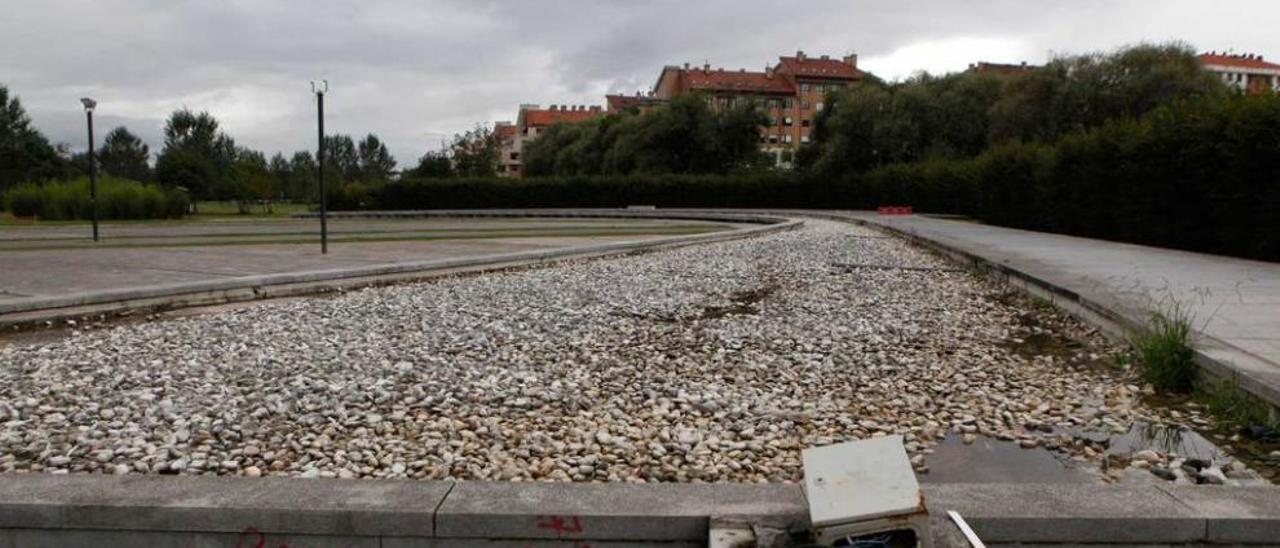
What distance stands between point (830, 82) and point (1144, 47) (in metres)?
Result: 65.7

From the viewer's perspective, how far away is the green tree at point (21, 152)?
66000mm

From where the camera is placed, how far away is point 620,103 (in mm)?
116750

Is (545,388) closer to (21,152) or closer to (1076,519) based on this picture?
(1076,519)

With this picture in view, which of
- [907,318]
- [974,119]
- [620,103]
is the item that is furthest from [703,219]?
[620,103]

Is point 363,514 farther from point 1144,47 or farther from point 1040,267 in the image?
point 1144,47

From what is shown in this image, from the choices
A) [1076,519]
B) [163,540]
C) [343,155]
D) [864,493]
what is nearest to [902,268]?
[1076,519]

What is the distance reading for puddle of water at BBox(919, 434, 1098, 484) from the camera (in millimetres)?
3547

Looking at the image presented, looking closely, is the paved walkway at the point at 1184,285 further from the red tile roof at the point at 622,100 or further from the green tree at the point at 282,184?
the red tile roof at the point at 622,100

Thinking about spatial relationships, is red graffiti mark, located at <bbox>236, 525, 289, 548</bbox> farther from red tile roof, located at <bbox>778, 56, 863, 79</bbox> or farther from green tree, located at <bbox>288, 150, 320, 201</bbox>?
red tile roof, located at <bbox>778, 56, 863, 79</bbox>

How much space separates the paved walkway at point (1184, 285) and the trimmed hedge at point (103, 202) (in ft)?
117

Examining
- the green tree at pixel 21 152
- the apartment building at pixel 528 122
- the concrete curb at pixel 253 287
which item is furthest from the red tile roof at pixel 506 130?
the concrete curb at pixel 253 287

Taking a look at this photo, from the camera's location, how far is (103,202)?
36.3 metres

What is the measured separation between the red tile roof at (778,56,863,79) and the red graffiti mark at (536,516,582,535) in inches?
4029

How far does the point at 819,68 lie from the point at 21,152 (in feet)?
267
